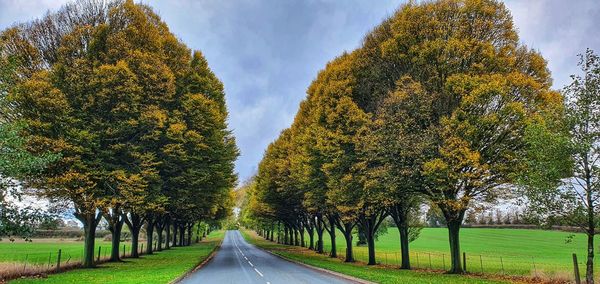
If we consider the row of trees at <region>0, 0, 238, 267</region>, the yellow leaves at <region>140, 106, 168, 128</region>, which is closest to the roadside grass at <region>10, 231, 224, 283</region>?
the row of trees at <region>0, 0, 238, 267</region>

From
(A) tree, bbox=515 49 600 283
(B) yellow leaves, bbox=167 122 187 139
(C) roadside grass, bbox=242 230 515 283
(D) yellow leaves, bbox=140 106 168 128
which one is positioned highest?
(D) yellow leaves, bbox=140 106 168 128

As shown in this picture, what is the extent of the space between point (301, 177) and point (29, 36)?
2190cm

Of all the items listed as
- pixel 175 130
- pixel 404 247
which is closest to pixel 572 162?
pixel 404 247

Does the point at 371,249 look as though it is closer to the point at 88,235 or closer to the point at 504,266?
the point at 504,266

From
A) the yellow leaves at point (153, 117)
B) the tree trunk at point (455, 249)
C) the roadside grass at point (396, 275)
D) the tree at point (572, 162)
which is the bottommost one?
the roadside grass at point (396, 275)

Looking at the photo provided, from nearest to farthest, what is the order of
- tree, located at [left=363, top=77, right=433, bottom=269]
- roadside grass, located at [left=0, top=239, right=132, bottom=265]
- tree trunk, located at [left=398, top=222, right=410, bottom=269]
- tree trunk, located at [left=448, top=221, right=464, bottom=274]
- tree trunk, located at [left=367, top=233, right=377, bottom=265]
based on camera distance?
tree, located at [left=363, top=77, right=433, bottom=269] < tree trunk, located at [left=448, top=221, right=464, bottom=274] < tree trunk, located at [left=398, top=222, right=410, bottom=269] < tree trunk, located at [left=367, top=233, right=377, bottom=265] < roadside grass, located at [left=0, top=239, right=132, bottom=265]

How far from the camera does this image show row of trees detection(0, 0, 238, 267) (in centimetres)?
2277

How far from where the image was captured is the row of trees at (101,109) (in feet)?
74.7

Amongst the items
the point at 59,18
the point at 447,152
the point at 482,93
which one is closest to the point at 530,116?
the point at 482,93

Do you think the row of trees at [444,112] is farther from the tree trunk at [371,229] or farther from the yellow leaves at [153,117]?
the yellow leaves at [153,117]

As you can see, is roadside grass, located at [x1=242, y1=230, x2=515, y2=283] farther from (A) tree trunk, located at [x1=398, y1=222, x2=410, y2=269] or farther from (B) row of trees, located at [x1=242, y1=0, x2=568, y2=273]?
(B) row of trees, located at [x1=242, y1=0, x2=568, y2=273]

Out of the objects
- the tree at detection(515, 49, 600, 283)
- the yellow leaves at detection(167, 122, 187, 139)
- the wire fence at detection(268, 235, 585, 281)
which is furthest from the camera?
the yellow leaves at detection(167, 122, 187, 139)

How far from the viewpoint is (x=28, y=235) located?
17.5m

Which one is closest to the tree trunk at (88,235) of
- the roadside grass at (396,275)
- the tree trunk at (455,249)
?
the roadside grass at (396,275)
